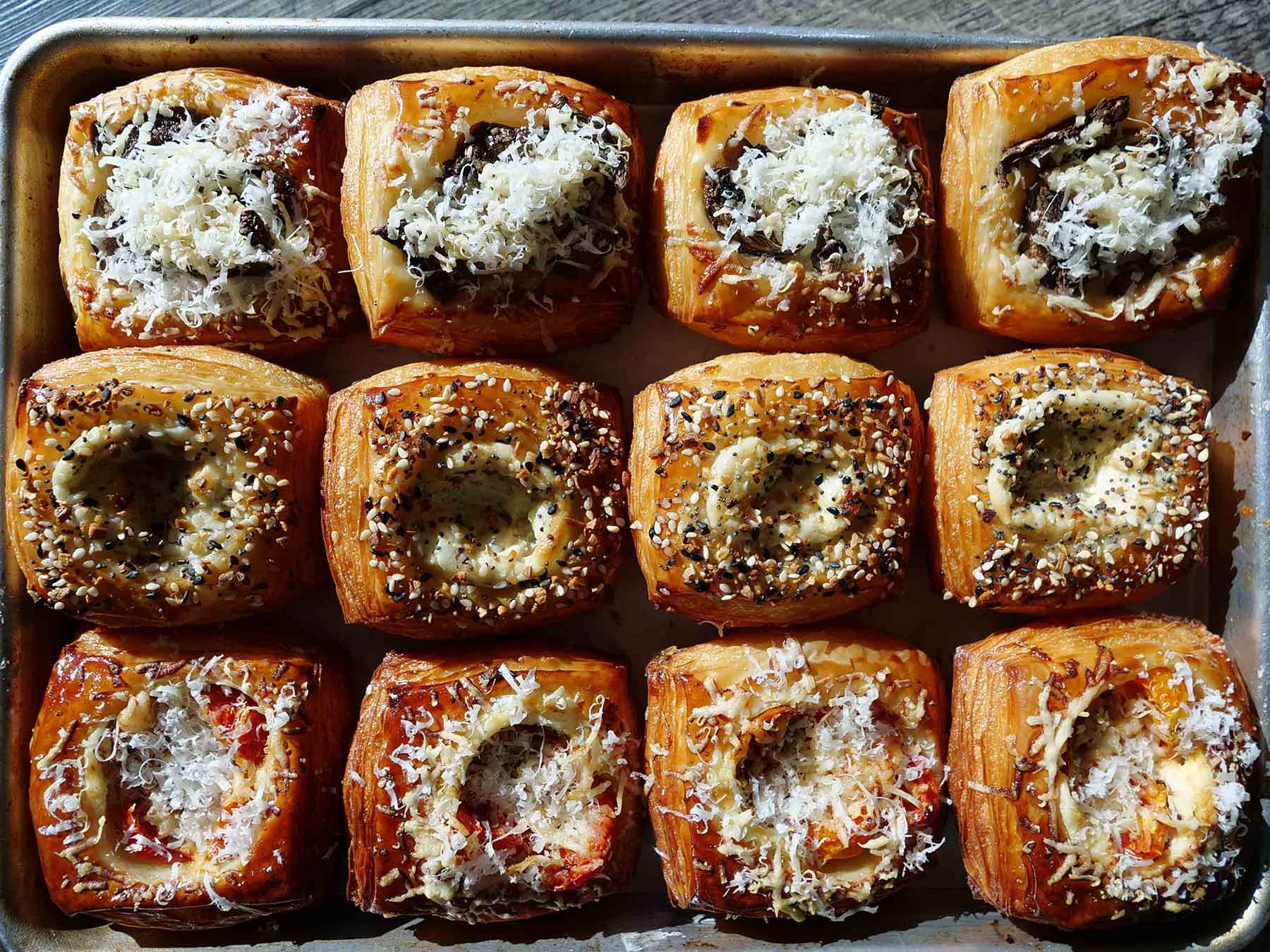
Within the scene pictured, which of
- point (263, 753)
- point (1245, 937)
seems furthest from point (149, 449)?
point (1245, 937)

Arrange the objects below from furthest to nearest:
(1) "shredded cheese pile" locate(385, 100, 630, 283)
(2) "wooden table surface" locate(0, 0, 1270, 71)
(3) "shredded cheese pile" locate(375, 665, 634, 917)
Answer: (2) "wooden table surface" locate(0, 0, 1270, 71), (3) "shredded cheese pile" locate(375, 665, 634, 917), (1) "shredded cheese pile" locate(385, 100, 630, 283)

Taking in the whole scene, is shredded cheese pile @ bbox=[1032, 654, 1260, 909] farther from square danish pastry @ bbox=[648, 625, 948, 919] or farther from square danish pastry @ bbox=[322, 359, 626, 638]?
square danish pastry @ bbox=[322, 359, 626, 638]

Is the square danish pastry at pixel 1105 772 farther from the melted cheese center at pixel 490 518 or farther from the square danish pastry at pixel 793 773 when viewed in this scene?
the melted cheese center at pixel 490 518

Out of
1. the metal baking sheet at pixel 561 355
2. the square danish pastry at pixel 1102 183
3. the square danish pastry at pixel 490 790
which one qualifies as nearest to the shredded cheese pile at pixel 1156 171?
the square danish pastry at pixel 1102 183

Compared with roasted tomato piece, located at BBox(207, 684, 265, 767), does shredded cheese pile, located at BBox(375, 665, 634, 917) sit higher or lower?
lower

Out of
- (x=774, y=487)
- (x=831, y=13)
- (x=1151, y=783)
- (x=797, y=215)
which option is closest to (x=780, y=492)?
(x=774, y=487)

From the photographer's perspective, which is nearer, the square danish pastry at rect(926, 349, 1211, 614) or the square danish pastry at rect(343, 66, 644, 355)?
the square danish pastry at rect(343, 66, 644, 355)

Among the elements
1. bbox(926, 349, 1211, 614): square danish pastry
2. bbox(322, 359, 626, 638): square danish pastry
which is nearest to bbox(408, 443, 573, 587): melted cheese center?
bbox(322, 359, 626, 638): square danish pastry
